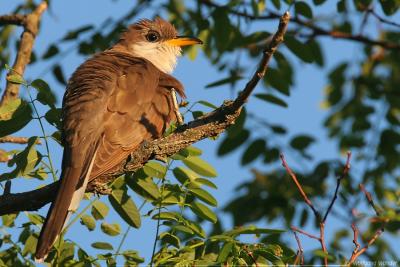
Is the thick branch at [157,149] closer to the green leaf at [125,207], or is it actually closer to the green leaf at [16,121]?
the green leaf at [125,207]

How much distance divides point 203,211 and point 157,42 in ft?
9.48

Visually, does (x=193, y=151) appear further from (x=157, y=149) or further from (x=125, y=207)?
(x=125, y=207)

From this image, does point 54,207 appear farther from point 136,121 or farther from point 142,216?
point 136,121

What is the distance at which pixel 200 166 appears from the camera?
5.07m

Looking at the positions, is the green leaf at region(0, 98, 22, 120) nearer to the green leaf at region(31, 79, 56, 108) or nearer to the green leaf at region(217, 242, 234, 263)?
the green leaf at region(31, 79, 56, 108)

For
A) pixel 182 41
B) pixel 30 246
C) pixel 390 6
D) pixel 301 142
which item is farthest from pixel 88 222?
pixel 390 6

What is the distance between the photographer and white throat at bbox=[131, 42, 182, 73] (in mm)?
7152

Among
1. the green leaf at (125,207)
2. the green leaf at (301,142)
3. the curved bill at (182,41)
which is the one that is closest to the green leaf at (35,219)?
the green leaf at (125,207)

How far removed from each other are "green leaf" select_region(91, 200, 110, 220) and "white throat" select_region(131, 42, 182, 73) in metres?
2.38

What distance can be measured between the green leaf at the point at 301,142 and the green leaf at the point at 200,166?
9.15ft

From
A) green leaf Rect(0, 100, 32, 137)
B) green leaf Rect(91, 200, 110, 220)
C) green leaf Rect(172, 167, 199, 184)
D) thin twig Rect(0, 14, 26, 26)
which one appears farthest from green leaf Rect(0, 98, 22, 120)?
thin twig Rect(0, 14, 26, 26)

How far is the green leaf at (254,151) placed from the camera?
745 cm

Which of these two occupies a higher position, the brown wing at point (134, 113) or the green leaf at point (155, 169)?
the brown wing at point (134, 113)

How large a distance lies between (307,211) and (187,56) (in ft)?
6.72
